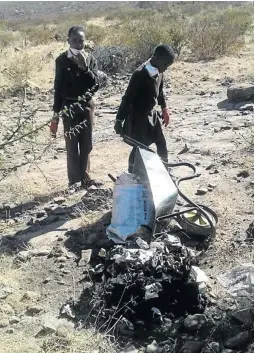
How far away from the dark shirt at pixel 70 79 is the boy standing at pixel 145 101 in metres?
0.72

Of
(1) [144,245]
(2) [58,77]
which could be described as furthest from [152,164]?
(2) [58,77]

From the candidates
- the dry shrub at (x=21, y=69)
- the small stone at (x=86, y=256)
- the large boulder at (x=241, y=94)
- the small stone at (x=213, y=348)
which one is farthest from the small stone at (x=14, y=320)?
the dry shrub at (x=21, y=69)

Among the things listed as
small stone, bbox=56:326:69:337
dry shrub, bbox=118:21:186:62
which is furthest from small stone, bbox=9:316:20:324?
dry shrub, bbox=118:21:186:62

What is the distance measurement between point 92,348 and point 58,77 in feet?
10.2

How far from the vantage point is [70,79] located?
588cm

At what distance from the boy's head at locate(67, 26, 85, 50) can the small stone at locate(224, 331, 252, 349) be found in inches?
132

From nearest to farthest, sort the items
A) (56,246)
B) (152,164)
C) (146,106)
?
(152,164)
(56,246)
(146,106)

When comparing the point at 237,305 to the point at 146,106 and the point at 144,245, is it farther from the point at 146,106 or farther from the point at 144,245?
the point at 146,106

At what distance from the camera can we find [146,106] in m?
5.50

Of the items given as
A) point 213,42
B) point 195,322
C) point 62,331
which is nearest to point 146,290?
point 195,322

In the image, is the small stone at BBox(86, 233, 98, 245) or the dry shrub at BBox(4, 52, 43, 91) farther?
the dry shrub at BBox(4, 52, 43, 91)

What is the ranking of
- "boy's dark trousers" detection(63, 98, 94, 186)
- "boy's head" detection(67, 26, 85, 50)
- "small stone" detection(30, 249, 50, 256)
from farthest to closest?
"boy's dark trousers" detection(63, 98, 94, 186) → "boy's head" detection(67, 26, 85, 50) → "small stone" detection(30, 249, 50, 256)

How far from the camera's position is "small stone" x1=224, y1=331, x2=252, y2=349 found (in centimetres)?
369

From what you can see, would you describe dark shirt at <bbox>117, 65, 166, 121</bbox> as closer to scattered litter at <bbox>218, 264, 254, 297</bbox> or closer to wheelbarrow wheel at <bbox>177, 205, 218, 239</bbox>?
wheelbarrow wheel at <bbox>177, 205, 218, 239</bbox>
